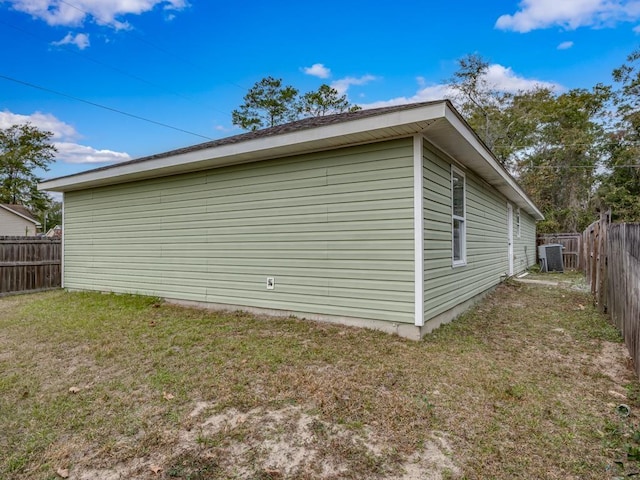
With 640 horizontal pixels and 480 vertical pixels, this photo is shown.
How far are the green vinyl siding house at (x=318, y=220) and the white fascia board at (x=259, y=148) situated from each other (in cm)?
2

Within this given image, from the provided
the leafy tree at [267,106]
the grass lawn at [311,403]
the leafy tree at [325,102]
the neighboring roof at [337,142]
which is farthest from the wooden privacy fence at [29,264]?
the leafy tree at [325,102]

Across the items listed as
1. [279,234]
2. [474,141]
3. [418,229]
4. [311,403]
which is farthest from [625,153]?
[311,403]

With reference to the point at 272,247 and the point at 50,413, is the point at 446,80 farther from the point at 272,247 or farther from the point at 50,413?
the point at 50,413

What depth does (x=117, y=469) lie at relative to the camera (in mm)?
2004

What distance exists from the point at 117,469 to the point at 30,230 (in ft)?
112

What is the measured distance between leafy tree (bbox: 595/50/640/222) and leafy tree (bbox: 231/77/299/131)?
63.9 feet

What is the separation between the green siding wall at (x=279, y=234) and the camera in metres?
4.44

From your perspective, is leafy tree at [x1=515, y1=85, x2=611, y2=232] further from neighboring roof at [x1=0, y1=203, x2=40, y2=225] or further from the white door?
neighboring roof at [x1=0, y1=203, x2=40, y2=225]

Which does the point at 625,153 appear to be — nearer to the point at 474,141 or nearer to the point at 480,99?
the point at 480,99

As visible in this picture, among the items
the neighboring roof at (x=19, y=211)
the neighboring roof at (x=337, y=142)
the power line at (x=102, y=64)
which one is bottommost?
the neighboring roof at (x=337, y=142)

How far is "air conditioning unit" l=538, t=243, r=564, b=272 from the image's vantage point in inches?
543

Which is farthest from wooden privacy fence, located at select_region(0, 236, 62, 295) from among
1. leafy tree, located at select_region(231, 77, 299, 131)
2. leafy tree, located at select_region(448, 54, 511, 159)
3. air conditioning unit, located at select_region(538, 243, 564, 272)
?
leafy tree, located at select_region(448, 54, 511, 159)

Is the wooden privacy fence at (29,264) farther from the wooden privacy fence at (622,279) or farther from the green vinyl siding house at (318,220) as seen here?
the wooden privacy fence at (622,279)

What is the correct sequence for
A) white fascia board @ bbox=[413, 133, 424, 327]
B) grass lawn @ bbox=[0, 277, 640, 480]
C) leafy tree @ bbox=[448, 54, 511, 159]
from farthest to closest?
leafy tree @ bbox=[448, 54, 511, 159] < white fascia board @ bbox=[413, 133, 424, 327] < grass lawn @ bbox=[0, 277, 640, 480]
